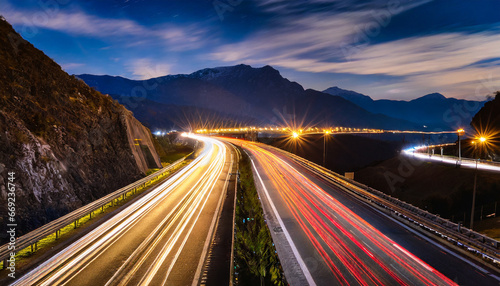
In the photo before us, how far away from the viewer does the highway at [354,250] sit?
471 inches

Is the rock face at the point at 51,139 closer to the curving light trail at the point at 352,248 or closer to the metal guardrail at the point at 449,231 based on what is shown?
the curving light trail at the point at 352,248

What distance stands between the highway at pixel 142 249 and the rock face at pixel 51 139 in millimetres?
4281

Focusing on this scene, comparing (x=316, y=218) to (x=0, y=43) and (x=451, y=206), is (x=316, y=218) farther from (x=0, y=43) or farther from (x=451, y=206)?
(x=451, y=206)

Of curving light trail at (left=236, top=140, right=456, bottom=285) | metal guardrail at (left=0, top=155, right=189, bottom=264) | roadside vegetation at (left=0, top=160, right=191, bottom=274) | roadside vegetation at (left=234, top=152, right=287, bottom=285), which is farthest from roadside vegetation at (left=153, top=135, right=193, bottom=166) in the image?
roadside vegetation at (left=234, top=152, right=287, bottom=285)

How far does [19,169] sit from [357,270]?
19075 mm

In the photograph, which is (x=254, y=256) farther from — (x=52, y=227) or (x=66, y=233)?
(x=66, y=233)

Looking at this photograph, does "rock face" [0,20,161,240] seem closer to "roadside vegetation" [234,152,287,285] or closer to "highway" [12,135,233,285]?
"highway" [12,135,233,285]

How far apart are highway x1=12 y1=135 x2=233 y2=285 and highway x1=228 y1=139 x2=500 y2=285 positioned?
4.55 metres

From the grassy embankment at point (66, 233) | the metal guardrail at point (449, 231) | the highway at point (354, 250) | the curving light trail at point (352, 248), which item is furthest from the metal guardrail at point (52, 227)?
the metal guardrail at point (449, 231)

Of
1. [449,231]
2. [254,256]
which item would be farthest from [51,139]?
[449,231]

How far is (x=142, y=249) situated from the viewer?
43.2ft

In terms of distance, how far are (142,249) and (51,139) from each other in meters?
13.3

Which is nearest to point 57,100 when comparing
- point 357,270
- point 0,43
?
point 0,43

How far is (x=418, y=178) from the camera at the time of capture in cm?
5284
